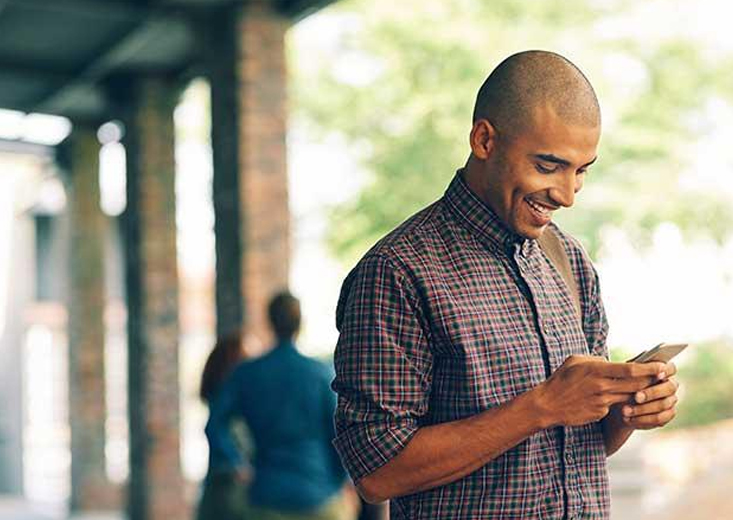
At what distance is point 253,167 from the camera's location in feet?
25.5

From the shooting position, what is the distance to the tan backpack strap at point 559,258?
202cm

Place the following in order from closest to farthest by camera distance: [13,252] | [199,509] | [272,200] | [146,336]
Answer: [199,509] → [272,200] → [146,336] → [13,252]

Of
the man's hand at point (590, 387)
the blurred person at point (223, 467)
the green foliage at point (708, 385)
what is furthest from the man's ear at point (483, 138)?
the green foliage at point (708, 385)

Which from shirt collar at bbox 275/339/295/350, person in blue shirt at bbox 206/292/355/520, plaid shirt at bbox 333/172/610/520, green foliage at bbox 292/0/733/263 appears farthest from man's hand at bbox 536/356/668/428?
green foliage at bbox 292/0/733/263

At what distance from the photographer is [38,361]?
17.1 m

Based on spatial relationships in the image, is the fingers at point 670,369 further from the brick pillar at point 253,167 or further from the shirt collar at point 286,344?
the brick pillar at point 253,167

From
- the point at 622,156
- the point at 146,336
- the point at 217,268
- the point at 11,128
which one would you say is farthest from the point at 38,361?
the point at 217,268

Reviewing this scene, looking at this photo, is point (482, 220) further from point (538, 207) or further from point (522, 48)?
point (522, 48)

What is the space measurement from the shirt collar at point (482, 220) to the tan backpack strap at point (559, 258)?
0.30ft

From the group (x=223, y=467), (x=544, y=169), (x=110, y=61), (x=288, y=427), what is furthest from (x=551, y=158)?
(x=110, y=61)

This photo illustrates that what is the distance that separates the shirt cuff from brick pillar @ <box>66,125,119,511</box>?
11404mm

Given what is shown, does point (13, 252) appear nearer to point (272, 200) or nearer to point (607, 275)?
point (607, 275)

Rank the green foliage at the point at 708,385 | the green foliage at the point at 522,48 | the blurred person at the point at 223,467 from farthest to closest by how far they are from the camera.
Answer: the green foliage at the point at 708,385, the green foliage at the point at 522,48, the blurred person at the point at 223,467

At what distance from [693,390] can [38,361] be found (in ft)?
28.6
